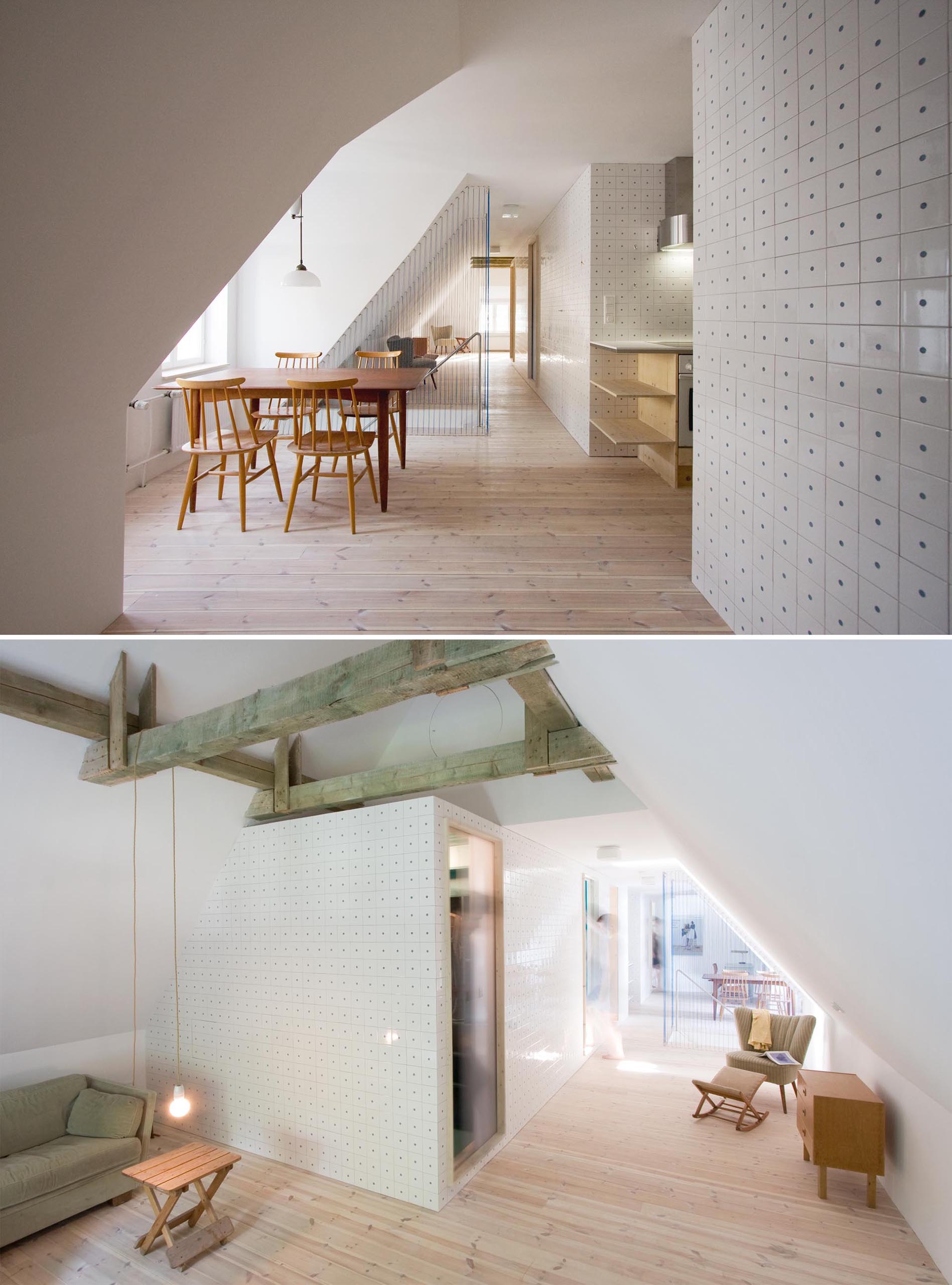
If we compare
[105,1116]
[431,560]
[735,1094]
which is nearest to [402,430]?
[431,560]

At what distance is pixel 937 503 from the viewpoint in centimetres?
235

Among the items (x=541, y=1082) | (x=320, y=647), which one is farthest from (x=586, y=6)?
(x=541, y=1082)

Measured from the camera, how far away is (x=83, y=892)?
5.20m

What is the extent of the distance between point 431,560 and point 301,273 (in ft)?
18.8

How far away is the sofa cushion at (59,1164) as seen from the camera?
4426 millimetres

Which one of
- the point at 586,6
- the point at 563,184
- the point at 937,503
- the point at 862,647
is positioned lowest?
the point at 862,647

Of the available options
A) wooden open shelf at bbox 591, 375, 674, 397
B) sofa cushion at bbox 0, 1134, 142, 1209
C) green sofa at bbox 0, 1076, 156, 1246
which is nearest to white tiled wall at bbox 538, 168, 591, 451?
wooden open shelf at bbox 591, 375, 674, 397

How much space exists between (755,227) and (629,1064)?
7544mm

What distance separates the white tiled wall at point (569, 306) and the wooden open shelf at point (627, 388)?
25 cm

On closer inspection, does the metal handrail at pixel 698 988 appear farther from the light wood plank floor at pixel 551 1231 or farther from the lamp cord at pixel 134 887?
the lamp cord at pixel 134 887

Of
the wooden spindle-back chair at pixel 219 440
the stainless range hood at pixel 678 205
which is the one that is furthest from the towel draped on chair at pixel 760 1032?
the stainless range hood at pixel 678 205

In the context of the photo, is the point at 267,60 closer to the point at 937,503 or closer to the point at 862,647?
the point at 937,503

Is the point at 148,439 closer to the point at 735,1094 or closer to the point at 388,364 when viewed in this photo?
the point at 388,364

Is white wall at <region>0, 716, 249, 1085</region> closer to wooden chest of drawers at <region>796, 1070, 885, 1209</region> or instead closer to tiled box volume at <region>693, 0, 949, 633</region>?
tiled box volume at <region>693, 0, 949, 633</region>
